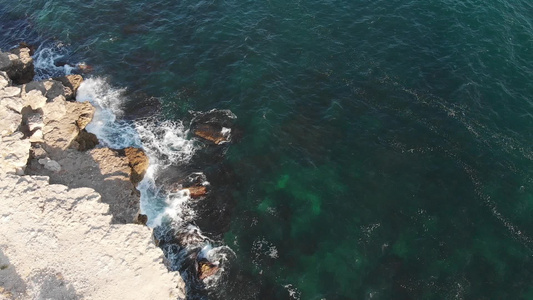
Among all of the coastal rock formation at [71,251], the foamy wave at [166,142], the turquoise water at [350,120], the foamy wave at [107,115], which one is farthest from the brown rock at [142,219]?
the foamy wave at [107,115]

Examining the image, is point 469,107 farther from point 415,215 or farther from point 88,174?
point 88,174

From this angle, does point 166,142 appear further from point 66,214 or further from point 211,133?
A: point 66,214

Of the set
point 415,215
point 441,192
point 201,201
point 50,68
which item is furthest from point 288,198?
point 50,68

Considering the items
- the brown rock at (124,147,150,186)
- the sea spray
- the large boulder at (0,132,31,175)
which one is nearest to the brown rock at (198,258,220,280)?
the sea spray

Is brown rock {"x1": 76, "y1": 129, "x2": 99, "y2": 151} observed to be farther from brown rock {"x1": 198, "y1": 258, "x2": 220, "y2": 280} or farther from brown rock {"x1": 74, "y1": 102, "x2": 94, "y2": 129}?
brown rock {"x1": 198, "y1": 258, "x2": 220, "y2": 280}

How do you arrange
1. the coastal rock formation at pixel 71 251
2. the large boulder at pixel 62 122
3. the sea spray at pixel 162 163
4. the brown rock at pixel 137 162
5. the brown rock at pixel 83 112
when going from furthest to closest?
the brown rock at pixel 83 112 < the brown rock at pixel 137 162 < the large boulder at pixel 62 122 < the sea spray at pixel 162 163 < the coastal rock formation at pixel 71 251

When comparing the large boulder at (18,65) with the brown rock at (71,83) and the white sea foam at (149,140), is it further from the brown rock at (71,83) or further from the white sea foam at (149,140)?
the white sea foam at (149,140)

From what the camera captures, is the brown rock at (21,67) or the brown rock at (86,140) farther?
the brown rock at (21,67)
